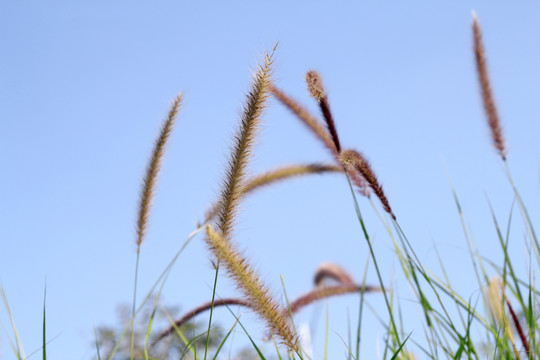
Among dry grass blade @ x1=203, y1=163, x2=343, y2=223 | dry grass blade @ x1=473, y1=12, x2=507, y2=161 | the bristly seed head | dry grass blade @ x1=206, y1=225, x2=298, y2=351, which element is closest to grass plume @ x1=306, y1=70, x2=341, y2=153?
the bristly seed head

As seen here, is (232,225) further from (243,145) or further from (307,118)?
(307,118)

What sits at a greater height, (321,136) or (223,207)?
(321,136)

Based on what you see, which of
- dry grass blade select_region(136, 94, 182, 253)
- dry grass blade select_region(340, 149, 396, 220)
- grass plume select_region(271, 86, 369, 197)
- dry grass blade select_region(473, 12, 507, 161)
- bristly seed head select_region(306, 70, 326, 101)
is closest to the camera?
dry grass blade select_region(340, 149, 396, 220)

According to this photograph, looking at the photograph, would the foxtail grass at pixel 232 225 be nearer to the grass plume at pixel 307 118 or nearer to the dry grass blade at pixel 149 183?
the grass plume at pixel 307 118

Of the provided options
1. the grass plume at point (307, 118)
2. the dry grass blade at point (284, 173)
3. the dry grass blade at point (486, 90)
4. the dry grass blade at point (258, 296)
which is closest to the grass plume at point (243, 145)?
the dry grass blade at point (258, 296)

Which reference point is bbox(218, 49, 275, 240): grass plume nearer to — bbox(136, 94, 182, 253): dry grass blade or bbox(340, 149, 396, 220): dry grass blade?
bbox(340, 149, 396, 220): dry grass blade

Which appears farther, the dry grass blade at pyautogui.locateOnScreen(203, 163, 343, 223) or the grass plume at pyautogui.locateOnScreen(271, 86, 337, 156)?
the dry grass blade at pyautogui.locateOnScreen(203, 163, 343, 223)

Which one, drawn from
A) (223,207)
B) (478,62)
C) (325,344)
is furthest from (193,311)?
(478,62)

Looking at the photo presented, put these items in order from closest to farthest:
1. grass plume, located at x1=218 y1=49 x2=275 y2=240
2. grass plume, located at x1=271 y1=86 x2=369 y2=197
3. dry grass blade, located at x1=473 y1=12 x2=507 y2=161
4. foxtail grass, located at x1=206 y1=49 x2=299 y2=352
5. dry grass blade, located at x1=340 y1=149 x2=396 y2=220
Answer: foxtail grass, located at x1=206 y1=49 x2=299 y2=352 → grass plume, located at x1=218 y1=49 x2=275 y2=240 → dry grass blade, located at x1=340 y1=149 x2=396 y2=220 → grass plume, located at x1=271 y1=86 x2=369 y2=197 → dry grass blade, located at x1=473 y1=12 x2=507 y2=161

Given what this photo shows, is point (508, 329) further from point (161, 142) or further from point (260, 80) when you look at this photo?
point (161, 142)
